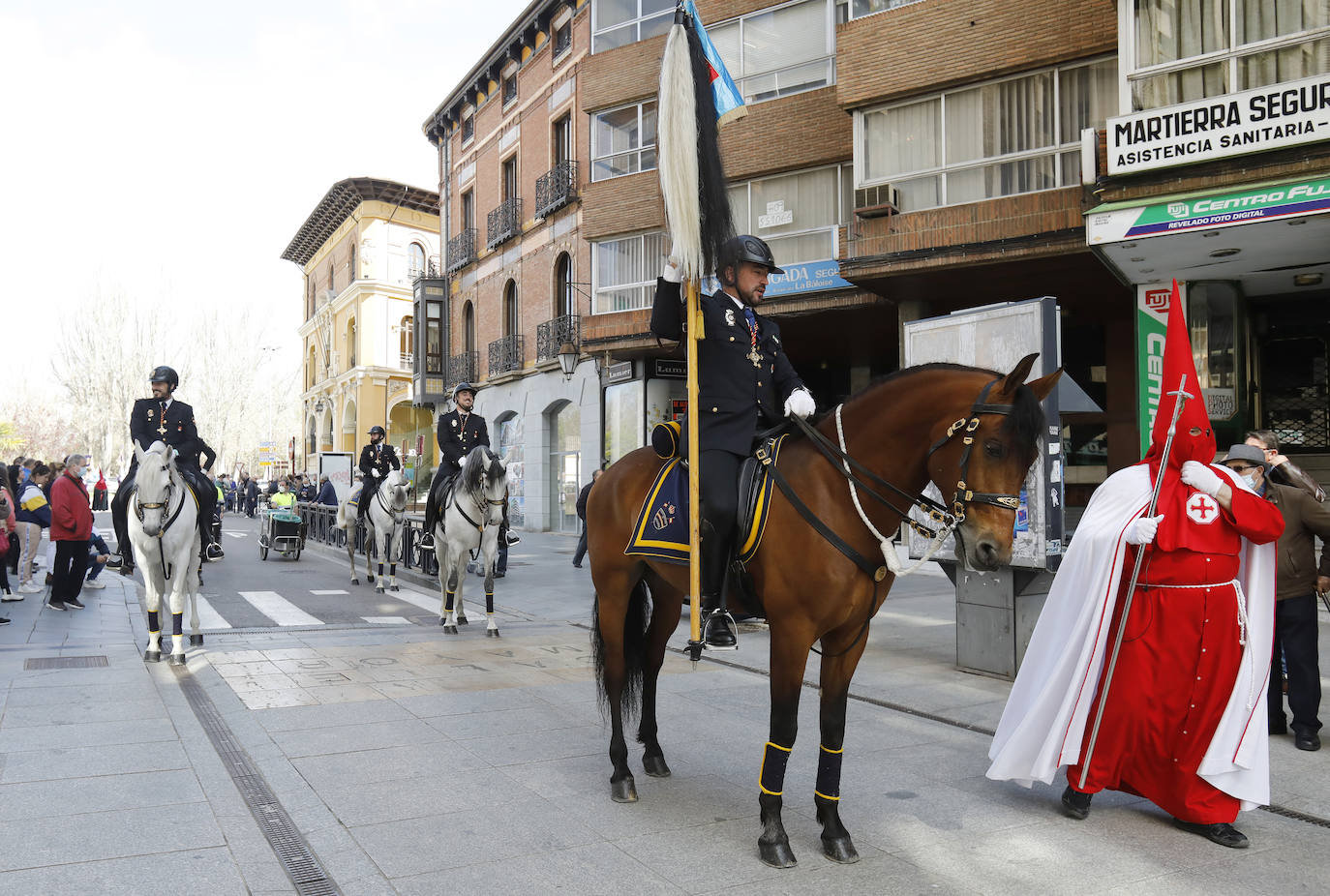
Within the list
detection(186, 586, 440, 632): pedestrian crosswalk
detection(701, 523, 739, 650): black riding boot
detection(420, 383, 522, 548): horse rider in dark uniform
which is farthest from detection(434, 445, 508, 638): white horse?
detection(701, 523, 739, 650): black riding boot

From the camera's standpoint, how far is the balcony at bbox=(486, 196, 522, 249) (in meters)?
30.2

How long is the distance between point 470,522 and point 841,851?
25.0 feet

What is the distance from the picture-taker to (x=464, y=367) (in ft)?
113

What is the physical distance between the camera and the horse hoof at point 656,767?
5258mm

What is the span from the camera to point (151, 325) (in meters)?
50.9

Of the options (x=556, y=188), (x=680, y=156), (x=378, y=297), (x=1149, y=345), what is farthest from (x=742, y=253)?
(x=378, y=297)

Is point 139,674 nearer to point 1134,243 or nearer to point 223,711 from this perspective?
point 223,711

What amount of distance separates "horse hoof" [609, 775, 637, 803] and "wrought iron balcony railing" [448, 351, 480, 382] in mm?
29676

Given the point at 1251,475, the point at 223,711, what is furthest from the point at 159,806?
the point at 1251,475

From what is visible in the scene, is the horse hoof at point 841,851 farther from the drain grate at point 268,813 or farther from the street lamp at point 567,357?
the street lamp at point 567,357

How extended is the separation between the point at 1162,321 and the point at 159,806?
1418cm

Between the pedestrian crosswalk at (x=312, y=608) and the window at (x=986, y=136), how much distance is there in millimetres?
10796

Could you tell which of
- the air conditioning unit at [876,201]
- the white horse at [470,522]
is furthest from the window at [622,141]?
the white horse at [470,522]

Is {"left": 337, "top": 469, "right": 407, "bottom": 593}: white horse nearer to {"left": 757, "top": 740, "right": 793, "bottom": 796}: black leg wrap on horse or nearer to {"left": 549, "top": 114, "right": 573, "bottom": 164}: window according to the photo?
{"left": 757, "top": 740, "right": 793, "bottom": 796}: black leg wrap on horse
